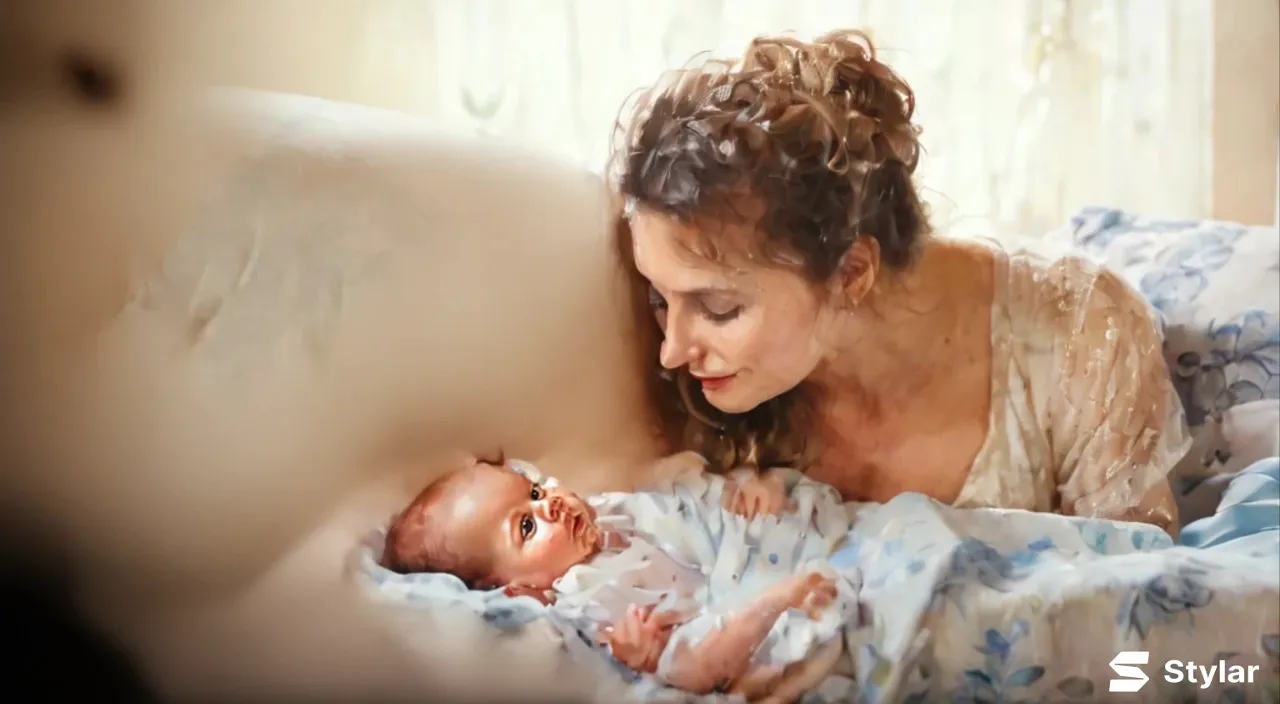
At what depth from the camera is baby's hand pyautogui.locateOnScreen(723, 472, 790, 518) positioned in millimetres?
820

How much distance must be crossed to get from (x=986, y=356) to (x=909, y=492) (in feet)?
0.48

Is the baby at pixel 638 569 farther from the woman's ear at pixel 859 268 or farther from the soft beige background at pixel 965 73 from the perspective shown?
the soft beige background at pixel 965 73

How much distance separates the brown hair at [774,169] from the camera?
2.58ft

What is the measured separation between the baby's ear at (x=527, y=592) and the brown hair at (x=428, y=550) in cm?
2

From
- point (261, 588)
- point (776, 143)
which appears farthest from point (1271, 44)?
point (261, 588)

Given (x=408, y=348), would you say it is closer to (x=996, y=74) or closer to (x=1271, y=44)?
(x=996, y=74)

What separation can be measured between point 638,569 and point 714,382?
0.17m

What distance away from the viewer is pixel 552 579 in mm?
741

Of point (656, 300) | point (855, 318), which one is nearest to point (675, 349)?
point (656, 300)

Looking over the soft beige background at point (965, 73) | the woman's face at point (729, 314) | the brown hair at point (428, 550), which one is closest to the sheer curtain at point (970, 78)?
the soft beige background at point (965, 73)

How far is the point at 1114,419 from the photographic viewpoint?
0.88 metres

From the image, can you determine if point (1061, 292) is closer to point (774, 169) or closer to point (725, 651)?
point (774, 169)

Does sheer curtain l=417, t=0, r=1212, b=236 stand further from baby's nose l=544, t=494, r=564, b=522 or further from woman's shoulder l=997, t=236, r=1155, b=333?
baby's nose l=544, t=494, r=564, b=522

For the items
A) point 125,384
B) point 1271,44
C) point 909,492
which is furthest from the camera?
point 1271,44
